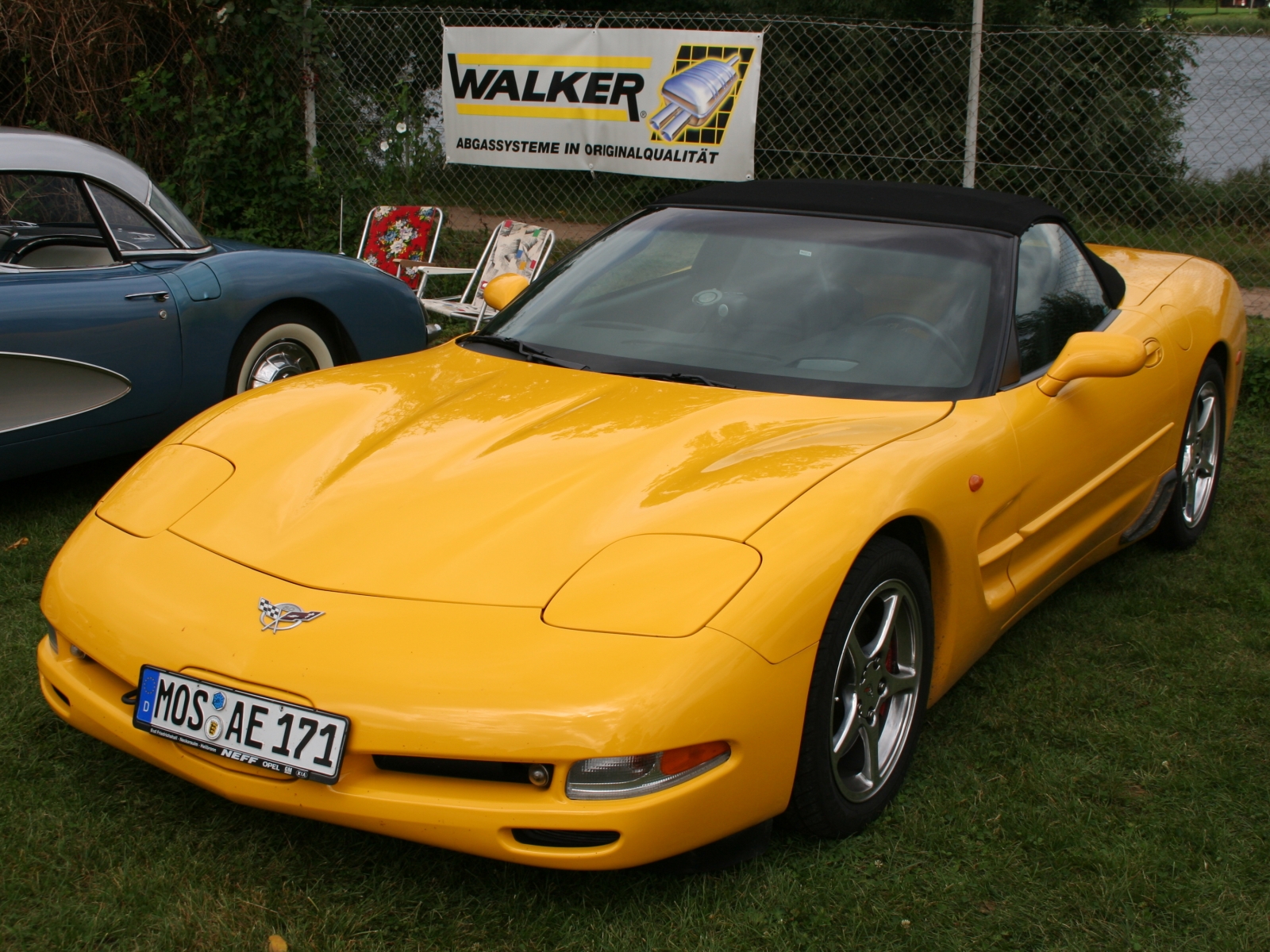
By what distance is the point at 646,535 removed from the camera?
2324 millimetres

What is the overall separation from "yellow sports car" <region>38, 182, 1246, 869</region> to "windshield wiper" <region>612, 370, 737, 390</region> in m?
0.01

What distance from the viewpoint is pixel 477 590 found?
2213 mm

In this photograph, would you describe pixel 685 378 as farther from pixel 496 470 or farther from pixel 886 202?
pixel 886 202

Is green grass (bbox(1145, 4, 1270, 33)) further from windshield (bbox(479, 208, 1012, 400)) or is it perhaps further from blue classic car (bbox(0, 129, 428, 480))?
blue classic car (bbox(0, 129, 428, 480))

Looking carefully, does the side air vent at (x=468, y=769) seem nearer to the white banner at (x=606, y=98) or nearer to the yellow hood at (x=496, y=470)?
the yellow hood at (x=496, y=470)

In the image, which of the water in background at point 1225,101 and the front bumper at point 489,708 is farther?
the water in background at point 1225,101

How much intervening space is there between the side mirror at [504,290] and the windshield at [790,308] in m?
0.28

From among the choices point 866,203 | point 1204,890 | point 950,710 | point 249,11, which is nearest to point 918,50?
point 249,11

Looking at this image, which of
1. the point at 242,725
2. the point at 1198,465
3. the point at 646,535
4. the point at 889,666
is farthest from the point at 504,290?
the point at 1198,465

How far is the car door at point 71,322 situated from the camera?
165 inches

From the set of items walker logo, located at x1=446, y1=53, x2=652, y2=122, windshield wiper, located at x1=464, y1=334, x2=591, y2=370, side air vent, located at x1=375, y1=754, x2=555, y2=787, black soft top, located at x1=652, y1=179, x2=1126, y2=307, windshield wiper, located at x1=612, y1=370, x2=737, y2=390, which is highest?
walker logo, located at x1=446, y1=53, x2=652, y2=122

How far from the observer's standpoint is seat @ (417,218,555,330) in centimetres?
758

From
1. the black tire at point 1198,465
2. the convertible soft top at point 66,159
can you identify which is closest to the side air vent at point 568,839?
the black tire at point 1198,465

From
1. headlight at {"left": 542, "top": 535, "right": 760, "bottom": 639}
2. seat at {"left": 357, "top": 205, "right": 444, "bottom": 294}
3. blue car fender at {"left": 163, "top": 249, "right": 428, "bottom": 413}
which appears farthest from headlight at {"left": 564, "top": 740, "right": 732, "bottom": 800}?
seat at {"left": 357, "top": 205, "right": 444, "bottom": 294}
